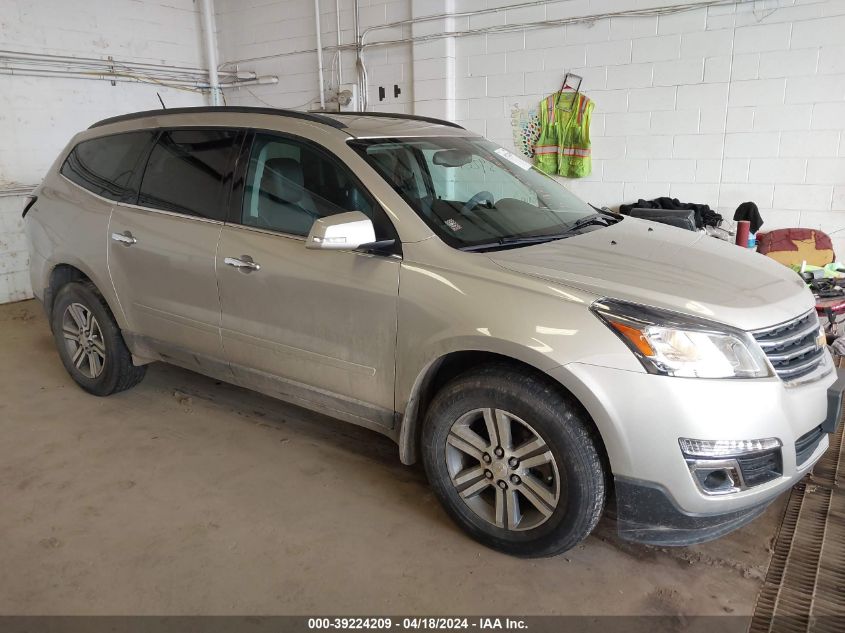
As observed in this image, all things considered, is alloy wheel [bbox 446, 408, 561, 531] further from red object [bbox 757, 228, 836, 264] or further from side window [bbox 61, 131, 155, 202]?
red object [bbox 757, 228, 836, 264]

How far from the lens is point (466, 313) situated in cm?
225

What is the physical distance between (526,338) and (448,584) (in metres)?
0.93

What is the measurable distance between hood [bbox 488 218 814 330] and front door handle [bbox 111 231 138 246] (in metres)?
2.02

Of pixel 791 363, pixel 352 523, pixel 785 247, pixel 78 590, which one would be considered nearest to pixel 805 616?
pixel 791 363

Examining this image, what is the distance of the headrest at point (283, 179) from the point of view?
9.18ft

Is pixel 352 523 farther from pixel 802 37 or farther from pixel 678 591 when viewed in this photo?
pixel 802 37

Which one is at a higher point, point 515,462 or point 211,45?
point 211,45

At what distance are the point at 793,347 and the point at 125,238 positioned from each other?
10.2 feet

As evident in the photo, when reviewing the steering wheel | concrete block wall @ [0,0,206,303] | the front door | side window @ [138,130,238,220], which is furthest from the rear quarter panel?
concrete block wall @ [0,0,206,303]

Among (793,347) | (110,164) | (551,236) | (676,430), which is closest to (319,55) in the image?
(110,164)

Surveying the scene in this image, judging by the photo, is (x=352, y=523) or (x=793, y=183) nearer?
(x=352, y=523)

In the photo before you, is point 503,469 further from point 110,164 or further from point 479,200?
point 110,164

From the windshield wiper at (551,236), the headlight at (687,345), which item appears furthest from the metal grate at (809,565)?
the windshield wiper at (551,236)

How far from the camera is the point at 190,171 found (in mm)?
3154
